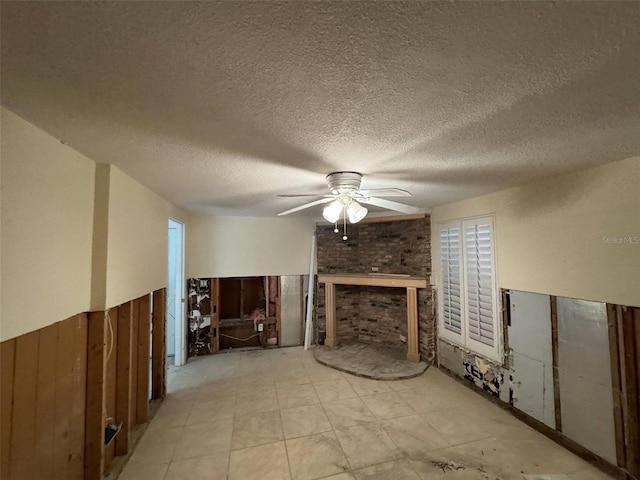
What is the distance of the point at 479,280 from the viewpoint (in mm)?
3344

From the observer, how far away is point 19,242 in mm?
1329

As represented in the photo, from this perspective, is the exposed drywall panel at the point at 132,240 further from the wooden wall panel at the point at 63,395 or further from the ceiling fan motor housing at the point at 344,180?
the ceiling fan motor housing at the point at 344,180

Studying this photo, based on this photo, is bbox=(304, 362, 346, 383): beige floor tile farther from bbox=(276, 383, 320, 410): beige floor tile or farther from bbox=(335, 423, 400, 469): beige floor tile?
bbox=(335, 423, 400, 469): beige floor tile

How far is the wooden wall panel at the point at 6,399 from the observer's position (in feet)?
4.20

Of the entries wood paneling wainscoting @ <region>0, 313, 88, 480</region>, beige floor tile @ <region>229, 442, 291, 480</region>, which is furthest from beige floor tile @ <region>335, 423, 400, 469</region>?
wood paneling wainscoting @ <region>0, 313, 88, 480</region>

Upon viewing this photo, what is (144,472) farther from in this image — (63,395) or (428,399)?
(428,399)

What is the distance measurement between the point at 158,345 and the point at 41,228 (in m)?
2.34

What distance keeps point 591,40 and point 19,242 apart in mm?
2395

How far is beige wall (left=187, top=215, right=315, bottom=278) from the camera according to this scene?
4.73 m

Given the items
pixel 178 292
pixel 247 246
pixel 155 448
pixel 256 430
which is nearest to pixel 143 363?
pixel 155 448

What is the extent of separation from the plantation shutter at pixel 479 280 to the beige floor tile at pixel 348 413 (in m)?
1.59

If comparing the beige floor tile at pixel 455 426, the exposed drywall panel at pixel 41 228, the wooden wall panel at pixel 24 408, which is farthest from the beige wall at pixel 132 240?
the beige floor tile at pixel 455 426

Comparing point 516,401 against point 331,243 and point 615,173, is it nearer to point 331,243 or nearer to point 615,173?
point 615,173

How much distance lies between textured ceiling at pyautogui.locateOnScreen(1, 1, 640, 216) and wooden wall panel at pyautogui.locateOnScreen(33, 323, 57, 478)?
1.14 meters
